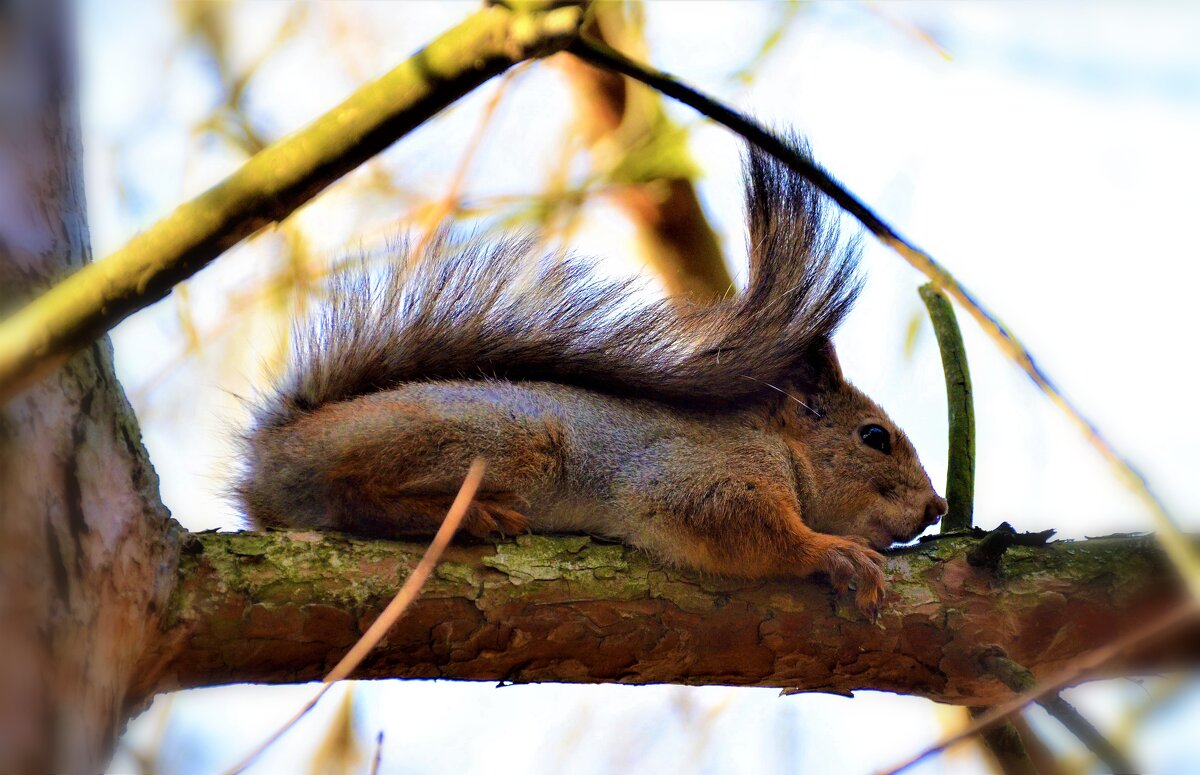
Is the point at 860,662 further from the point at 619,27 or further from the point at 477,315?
the point at 619,27

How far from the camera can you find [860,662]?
2539mm

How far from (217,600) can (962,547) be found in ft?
5.65

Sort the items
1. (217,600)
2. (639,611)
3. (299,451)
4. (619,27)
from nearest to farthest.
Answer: (217,600) → (639,611) → (299,451) → (619,27)

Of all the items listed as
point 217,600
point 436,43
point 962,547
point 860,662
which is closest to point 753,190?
point 962,547

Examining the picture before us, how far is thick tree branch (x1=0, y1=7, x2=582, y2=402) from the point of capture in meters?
1.51

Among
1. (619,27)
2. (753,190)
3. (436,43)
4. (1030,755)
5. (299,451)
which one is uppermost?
(619,27)

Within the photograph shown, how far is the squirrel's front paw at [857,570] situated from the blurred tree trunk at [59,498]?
147 centimetres

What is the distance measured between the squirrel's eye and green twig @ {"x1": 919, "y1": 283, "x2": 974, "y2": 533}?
462mm

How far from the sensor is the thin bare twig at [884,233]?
1119 millimetres

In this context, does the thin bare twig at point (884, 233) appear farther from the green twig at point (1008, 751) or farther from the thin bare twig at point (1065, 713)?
the green twig at point (1008, 751)

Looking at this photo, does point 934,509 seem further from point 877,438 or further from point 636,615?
point 636,615

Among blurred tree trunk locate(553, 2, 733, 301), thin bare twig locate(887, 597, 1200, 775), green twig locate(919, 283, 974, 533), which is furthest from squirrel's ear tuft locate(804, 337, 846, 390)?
thin bare twig locate(887, 597, 1200, 775)

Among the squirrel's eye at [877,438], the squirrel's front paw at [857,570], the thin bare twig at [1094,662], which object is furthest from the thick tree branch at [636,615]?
the thin bare twig at [1094,662]

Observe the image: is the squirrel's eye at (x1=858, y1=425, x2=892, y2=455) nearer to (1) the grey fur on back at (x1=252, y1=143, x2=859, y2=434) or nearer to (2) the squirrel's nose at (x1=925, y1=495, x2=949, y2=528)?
(2) the squirrel's nose at (x1=925, y1=495, x2=949, y2=528)
